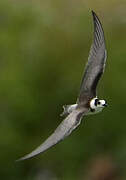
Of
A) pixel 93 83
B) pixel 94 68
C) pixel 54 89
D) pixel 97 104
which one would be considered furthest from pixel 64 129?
pixel 54 89

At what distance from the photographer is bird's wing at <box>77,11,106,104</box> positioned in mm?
7577

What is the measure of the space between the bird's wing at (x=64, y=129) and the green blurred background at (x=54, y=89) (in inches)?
370

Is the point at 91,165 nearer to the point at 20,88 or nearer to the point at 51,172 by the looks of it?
the point at 51,172

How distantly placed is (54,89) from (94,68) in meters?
12.1

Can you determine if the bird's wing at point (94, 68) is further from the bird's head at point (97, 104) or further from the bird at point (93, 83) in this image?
the bird's head at point (97, 104)

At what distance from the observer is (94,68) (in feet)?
25.1

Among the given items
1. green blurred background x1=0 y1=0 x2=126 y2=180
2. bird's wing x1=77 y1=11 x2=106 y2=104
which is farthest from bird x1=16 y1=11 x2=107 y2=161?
green blurred background x1=0 y1=0 x2=126 y2=180

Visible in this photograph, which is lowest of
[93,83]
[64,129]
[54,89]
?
[64,129]

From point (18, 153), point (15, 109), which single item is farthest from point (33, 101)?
point (18, 153)

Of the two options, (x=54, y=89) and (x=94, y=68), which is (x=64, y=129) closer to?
(x=94, y=68)

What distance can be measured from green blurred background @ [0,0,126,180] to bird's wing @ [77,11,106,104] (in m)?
9.01

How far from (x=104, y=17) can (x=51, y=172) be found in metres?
4.65

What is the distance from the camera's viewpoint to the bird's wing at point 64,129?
6.66m

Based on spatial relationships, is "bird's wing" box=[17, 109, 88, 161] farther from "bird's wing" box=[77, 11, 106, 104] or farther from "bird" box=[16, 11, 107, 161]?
"bird's wing" box=[77, 11, 106, 104]
